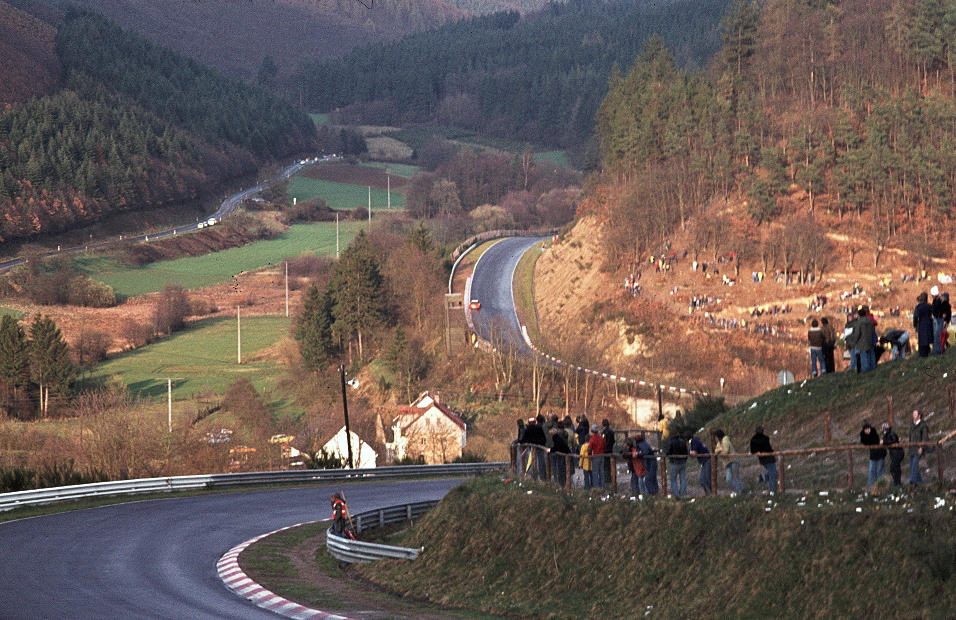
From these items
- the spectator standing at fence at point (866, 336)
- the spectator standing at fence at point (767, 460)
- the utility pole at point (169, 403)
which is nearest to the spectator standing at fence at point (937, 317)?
the spectator standing at fence at point (866, 336)

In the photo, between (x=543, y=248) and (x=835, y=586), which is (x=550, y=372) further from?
(x=835, y=586)

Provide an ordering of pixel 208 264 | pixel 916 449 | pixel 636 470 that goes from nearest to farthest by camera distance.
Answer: pixel 916 449 → pixel 636 470 → pixel 208 264

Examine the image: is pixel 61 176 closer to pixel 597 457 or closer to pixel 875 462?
pixel 597 457

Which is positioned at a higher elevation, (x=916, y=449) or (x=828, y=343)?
(x=828, y=343)

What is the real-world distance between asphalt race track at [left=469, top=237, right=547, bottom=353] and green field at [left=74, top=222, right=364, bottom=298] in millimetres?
33525

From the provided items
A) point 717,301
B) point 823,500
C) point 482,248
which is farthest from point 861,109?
point 823,500

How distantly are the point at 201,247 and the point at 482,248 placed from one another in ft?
153

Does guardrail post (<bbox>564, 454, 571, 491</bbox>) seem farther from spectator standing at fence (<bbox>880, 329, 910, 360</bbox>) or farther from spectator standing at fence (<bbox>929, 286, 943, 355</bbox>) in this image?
spectator standing at fence (<bbox>880, 329, 910, 360</bbox>)

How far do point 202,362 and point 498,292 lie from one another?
2683cm

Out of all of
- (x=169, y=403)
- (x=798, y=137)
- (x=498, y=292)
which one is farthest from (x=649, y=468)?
(x=498, y=292)

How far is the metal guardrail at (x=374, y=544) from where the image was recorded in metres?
32.5

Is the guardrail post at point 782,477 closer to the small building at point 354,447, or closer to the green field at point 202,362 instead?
the small building at point 354,447

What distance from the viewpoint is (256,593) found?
2981cm

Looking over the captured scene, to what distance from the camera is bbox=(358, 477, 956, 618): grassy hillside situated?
21.9 meters
